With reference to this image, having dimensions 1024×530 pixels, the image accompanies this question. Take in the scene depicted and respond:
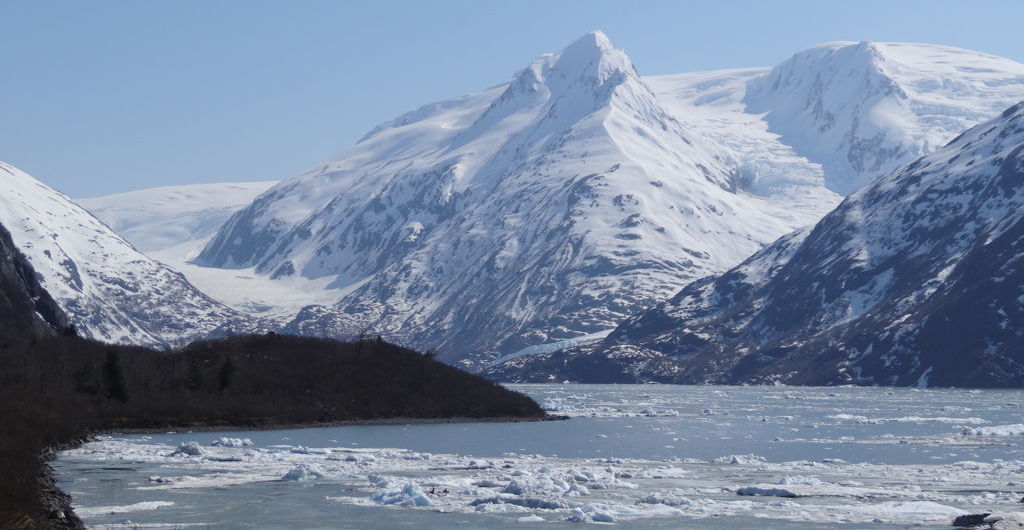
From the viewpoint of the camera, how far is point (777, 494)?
279 feet

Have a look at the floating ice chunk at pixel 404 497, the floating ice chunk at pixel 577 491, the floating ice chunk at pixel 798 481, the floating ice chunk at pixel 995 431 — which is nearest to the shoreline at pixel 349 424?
the floating ice chunk at pixel 995 431

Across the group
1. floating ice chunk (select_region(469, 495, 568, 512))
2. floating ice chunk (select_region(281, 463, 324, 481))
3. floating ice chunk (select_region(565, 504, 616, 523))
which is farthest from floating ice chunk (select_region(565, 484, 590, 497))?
floating ice chunk (select_region(281, 463, 324, 481))

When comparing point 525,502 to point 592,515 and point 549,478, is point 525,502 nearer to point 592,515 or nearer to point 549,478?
point 592,515

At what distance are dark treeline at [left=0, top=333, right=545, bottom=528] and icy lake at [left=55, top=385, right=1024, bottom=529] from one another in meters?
9.79

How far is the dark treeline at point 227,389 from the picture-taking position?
502ft

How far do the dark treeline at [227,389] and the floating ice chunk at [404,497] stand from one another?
4666 cm

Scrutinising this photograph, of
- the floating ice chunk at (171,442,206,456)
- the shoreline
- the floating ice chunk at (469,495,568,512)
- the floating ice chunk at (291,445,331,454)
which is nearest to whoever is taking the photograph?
the floating ice chunk at (469,495,568,512)

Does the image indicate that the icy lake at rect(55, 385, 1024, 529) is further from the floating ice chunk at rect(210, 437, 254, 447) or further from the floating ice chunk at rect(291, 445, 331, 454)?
the floating ice chunk at rect(210, 437, 254, 447)

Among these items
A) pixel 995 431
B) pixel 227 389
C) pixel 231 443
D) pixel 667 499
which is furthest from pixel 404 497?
pixel 227 389

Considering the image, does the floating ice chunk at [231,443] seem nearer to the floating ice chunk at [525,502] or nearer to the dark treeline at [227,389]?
the dark treeline at [227,389]

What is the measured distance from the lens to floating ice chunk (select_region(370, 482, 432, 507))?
7981 centimetres

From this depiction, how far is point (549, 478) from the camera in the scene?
9175cm

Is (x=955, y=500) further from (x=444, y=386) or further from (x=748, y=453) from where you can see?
(x=444, y=386)

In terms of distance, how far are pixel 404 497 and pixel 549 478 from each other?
13.8 metres
